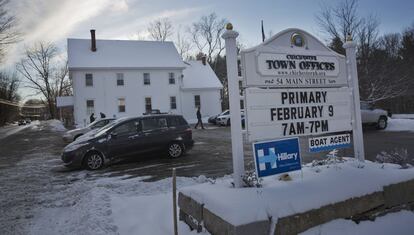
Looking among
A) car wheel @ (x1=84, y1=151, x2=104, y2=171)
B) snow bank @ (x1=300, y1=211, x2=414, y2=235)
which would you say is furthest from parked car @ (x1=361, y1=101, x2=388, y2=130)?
snow bank @ (x1=300, y1=211, x2=414, y2=235)

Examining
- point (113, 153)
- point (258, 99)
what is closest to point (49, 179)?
point (113, 153)

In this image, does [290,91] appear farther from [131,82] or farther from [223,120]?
[131,82]

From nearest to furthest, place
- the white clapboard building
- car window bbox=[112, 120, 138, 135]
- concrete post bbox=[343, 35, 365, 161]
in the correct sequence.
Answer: concrete post bbox=[343, 35, 365, 161] → car window bbox=[112, 120, 138, 135] → the white clapboard building

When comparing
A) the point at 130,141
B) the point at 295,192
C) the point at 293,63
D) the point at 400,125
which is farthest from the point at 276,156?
the point at 400,125

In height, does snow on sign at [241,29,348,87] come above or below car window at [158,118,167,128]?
above

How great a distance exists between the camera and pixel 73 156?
10.3 metres

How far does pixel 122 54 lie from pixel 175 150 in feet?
94.4

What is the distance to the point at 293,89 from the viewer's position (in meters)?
5.09

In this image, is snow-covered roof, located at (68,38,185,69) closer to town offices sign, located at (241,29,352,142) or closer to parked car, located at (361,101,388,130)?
parked car, located at (361,101,388,130)

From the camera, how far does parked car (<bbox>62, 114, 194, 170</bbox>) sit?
1036 cm

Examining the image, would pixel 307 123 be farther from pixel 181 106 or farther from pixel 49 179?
pixel 181 106

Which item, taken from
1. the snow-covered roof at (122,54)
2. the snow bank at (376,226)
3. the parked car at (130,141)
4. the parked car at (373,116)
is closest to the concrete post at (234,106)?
the snow bank at (376,226)

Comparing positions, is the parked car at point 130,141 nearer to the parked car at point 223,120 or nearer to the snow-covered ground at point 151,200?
the snow-covered ground at point 151,200

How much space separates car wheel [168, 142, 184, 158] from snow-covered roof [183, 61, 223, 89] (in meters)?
27.6
